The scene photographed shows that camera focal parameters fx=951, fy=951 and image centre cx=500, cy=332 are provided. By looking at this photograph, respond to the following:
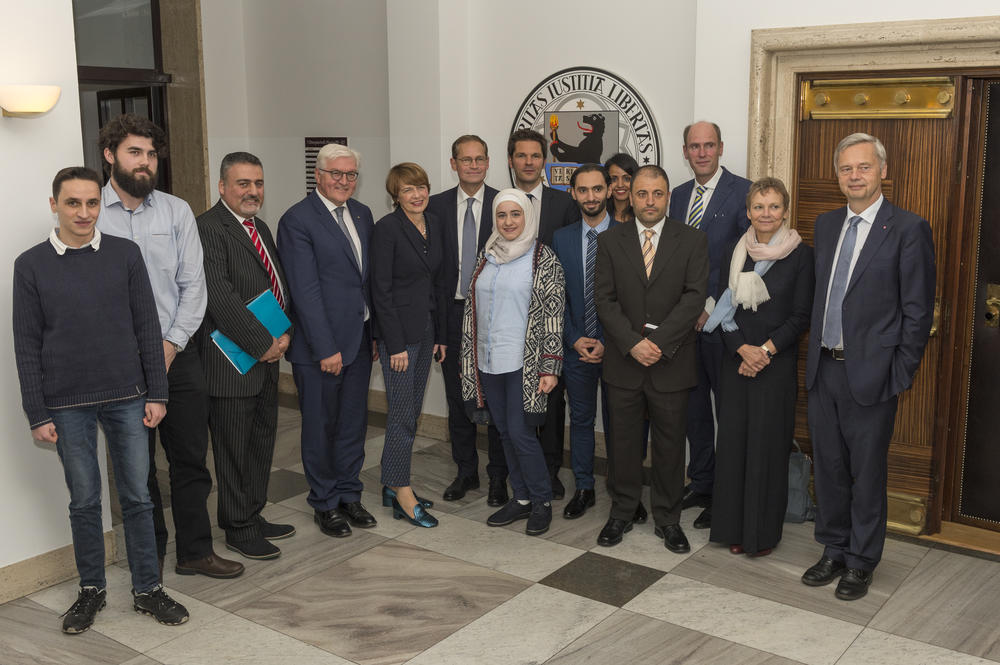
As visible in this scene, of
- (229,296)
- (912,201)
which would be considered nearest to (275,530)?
(229,296)

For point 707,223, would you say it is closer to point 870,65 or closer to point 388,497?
point 870,65

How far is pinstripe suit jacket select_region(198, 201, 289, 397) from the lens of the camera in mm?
4254

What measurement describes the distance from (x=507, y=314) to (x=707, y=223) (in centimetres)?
113

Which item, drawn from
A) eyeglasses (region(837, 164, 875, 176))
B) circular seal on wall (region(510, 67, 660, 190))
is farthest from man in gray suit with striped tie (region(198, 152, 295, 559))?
eyeglasses (region(837, 164, 875, 176))

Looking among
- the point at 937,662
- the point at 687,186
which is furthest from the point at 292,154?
the point at 937,662

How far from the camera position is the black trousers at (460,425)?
5.21m

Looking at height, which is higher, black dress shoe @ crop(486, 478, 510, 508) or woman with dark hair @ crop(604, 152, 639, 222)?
woman with dark hair @ crop(604, 152, 639, 222)

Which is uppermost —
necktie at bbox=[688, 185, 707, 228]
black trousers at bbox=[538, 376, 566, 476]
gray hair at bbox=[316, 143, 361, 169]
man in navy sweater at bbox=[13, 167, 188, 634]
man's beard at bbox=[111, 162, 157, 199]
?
gray hair at bbox=[316, 143, 361, 169]

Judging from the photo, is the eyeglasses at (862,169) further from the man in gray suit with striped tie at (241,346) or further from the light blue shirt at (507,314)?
the man in gray suit with striped tie at (241,346)

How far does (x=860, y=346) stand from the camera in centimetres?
391

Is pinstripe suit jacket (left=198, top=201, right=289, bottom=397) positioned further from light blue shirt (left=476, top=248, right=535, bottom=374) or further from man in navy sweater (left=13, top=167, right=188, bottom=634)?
light blue shirt (left=476, top=248, right=535, bottom=374)

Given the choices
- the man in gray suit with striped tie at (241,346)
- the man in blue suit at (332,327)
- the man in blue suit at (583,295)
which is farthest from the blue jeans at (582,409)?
the man in gray suit with striped tie at (241,346)

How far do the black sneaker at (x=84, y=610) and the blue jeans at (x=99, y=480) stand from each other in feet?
0.11

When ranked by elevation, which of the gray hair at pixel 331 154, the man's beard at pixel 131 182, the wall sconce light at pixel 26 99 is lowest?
the man's beard at pixel 131 182
